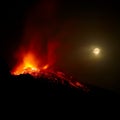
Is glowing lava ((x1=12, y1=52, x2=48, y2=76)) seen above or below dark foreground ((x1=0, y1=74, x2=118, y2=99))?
above

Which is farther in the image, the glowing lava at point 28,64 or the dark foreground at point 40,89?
the glowing lava at point 28,64

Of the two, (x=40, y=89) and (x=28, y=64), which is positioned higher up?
(x=28, y=64)

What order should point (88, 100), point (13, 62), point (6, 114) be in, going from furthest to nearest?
point (13, 62) → point (88, 100) → point (6, 114)

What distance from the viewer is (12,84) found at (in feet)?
77.0

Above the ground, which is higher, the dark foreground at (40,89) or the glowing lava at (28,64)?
the glowing lava at (28,64)

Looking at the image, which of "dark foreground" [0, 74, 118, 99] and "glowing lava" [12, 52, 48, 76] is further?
"glowing lava" [12, 52, 48, 76]

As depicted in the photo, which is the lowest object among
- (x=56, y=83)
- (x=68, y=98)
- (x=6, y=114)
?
(x=6, y=114)

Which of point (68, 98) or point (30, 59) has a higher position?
point (30, 59)

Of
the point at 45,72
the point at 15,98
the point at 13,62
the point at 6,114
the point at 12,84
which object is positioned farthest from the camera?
the point at 13,62

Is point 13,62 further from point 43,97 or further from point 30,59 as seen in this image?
point 43,97

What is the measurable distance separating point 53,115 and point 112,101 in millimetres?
7051

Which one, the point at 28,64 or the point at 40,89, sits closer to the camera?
the point at 40,89

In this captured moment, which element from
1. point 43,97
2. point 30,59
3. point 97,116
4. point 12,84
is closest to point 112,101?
point 97,116

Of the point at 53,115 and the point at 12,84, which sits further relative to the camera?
the point at 12,84
